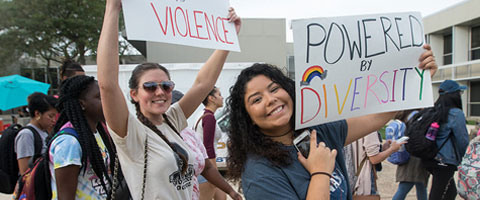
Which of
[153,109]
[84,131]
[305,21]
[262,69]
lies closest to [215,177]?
[153,109]

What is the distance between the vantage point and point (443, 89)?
Answer: 367 centimetres

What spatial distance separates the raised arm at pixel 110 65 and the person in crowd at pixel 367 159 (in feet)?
8.09

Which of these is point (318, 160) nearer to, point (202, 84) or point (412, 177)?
point (202, 84)

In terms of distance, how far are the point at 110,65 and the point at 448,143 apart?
375cm

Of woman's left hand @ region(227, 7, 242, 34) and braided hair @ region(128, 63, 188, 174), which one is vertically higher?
woman's left hand @ region(227, 7, 242, 34)

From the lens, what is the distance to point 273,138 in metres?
1.56

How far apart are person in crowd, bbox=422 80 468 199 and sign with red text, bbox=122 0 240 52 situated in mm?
2966

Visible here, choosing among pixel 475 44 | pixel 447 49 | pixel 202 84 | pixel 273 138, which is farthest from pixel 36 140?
pixel 447 49

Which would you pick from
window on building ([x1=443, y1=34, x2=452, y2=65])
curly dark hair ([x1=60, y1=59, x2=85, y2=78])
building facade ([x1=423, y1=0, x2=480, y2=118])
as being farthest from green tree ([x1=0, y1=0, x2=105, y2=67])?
window on building ([x1=443, y1=34, x2=452, y2=65])

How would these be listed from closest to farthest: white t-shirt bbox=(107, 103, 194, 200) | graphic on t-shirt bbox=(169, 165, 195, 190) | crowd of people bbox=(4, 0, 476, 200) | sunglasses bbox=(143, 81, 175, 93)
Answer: crowd of people bbox=(4, 0, 476, 200) → white t-shirt bbox=(107, 103, 194, 200) → graphic on t-shirt bbox=(169, 165, 195, 190) → sunglasses bbox=(143, 81, 175, 93)

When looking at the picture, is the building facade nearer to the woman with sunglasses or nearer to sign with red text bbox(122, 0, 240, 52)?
sign with red text bbox(122, 0, 240, 52)

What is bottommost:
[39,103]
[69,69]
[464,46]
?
[39,103]

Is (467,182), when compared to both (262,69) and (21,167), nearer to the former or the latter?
(262,69)

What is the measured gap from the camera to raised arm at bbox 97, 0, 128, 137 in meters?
1.40
